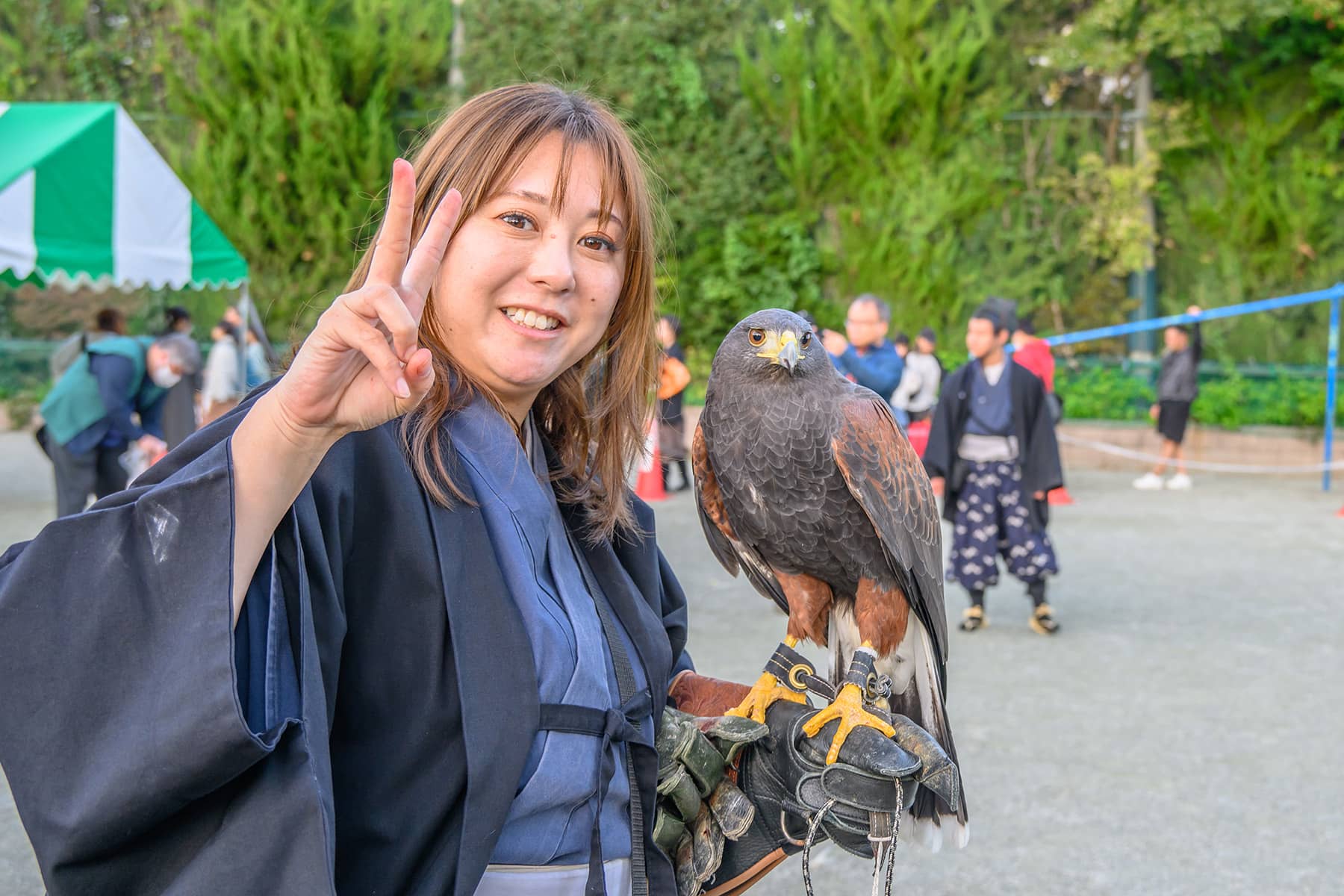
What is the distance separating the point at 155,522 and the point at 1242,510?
11.5 meters

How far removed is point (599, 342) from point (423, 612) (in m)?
0.57

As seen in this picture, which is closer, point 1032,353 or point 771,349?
point 771,349

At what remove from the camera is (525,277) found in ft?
4.99

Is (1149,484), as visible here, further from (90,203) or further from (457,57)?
(457,57)

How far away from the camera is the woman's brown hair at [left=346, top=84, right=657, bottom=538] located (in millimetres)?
1513

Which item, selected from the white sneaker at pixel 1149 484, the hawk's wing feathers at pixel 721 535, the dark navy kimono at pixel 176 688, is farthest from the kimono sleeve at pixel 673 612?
the white sneaker at pixel 1149 484

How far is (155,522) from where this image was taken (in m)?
1.10

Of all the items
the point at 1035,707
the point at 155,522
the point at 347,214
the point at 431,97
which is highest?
the point at 431,97

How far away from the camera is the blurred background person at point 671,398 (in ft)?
30.6

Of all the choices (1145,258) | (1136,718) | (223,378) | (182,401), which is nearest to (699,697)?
(1136,718)

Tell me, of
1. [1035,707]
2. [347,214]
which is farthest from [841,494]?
[347,214]

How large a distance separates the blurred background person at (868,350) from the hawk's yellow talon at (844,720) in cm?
469

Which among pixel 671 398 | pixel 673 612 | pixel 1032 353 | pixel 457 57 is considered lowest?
pixel 671 398

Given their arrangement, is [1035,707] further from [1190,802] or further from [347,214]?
[347,214]
